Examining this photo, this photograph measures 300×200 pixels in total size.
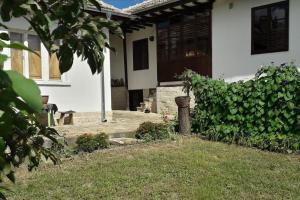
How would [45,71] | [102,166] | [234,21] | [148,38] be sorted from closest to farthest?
[102,166]
[45,71]
[234,21]
[148,38]

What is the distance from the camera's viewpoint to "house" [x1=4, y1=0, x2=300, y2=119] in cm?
1316

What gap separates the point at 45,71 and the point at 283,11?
820 cm

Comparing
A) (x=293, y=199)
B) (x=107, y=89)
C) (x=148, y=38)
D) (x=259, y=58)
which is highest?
(x=148, y=38)

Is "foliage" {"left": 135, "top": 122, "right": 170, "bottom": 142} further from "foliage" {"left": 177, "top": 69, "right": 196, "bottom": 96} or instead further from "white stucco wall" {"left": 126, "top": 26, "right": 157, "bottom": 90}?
"white stucco wall" {"left": 126, "top": 26, "right": 157, "bottom": 90}

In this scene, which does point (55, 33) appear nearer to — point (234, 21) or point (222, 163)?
point (222, 163)

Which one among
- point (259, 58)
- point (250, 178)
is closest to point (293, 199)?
point (250, 178)

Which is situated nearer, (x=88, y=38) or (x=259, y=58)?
(x=88, y=38)

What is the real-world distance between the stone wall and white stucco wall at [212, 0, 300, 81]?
1.96 meters

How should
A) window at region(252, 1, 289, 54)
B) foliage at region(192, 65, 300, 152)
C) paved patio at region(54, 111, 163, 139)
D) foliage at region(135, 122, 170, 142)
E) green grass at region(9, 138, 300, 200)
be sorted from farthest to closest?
window at region(252, 1, 289, 54) → paved patio at region(54, 111, 163, 139) → foliage at region(135, 122, 170, 142) → foliage at region(192, 65, 300, 152) → green grass at region(9, 138, 300, 200)

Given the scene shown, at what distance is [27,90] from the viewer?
2.88 feet

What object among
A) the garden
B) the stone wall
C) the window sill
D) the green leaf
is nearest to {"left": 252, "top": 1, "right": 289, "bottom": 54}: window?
the stone wall

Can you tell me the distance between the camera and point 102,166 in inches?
255

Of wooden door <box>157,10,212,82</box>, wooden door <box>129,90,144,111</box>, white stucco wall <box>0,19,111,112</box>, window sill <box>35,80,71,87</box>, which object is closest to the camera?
window sill <box>35,80,71,87</box>

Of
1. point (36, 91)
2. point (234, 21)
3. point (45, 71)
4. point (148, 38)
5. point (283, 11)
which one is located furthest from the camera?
point (148, 38)
